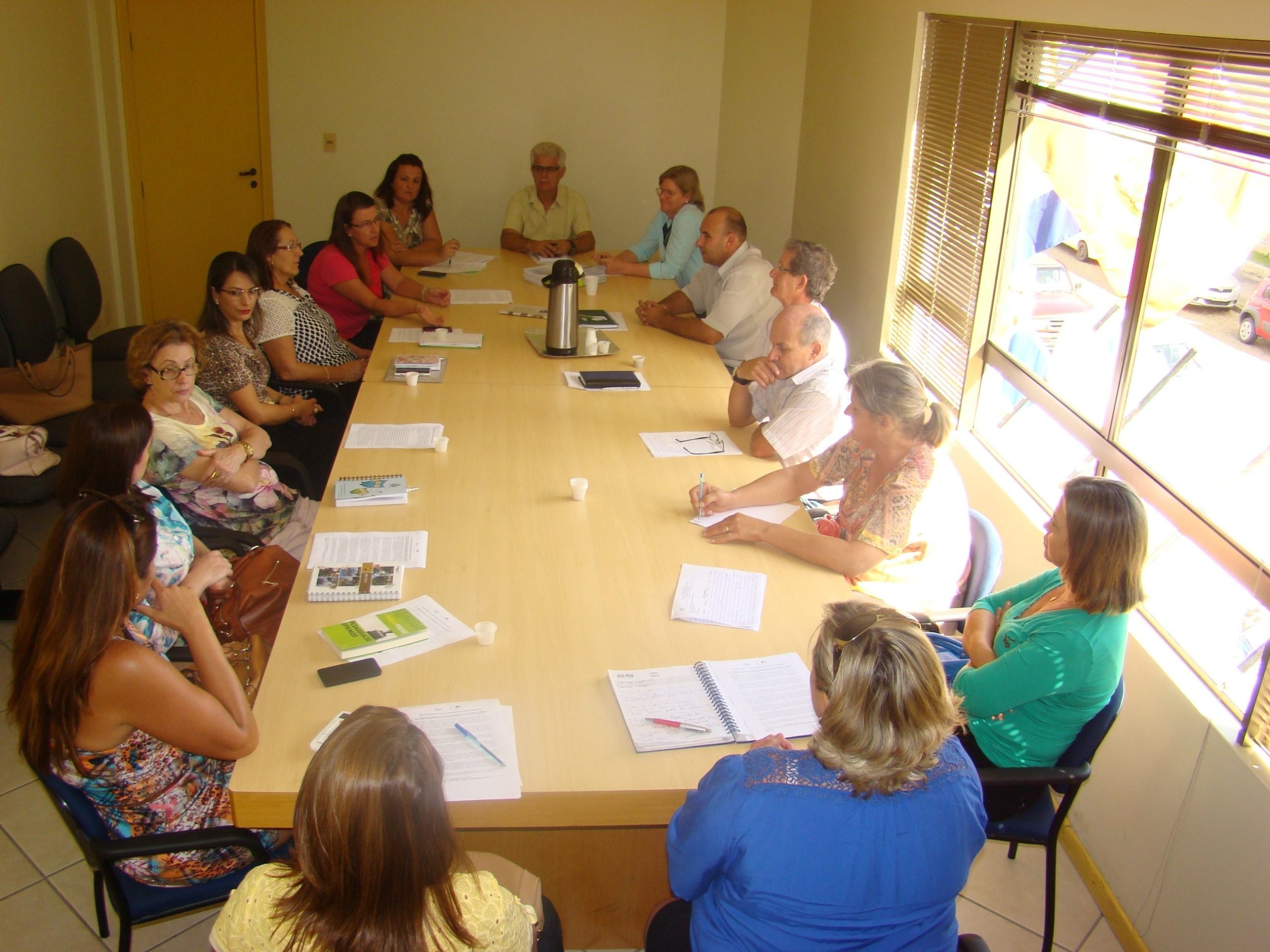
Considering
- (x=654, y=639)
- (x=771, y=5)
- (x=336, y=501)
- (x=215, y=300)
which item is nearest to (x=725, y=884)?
(x=654, y=639)

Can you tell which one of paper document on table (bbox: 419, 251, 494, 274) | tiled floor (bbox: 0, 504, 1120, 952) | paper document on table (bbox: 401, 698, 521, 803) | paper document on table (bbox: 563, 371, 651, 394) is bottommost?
tiled floor (bbox: 0, 504, 1120, 952)

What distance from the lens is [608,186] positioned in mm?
7082

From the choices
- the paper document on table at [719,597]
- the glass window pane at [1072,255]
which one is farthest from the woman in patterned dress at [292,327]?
the glass window pane at [1072,255]

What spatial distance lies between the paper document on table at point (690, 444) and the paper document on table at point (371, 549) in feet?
3.04

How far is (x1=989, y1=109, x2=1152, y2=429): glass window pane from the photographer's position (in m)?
2.93

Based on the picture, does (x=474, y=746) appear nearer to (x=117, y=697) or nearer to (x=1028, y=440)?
(x=117, y=697)

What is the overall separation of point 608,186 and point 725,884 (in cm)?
616

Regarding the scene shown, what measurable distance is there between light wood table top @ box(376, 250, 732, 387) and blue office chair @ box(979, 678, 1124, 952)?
6.70 ft

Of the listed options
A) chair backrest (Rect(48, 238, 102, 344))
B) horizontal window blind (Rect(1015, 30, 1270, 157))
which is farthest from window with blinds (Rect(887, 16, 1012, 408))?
chair backrest (Rect(48, 238, 102, 344))

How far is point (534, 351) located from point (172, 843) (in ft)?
8.75

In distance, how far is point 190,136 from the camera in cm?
648

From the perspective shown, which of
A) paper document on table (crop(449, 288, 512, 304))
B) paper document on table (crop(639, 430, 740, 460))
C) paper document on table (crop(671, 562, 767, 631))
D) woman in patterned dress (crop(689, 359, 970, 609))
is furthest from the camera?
paper document on table (crop(449, 288, 512, 304))

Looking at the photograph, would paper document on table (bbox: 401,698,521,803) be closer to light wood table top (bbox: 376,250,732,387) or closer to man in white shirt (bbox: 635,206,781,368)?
light wood table top (bbox: 376,250,732,387)

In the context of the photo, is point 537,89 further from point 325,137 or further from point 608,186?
point 325,137
